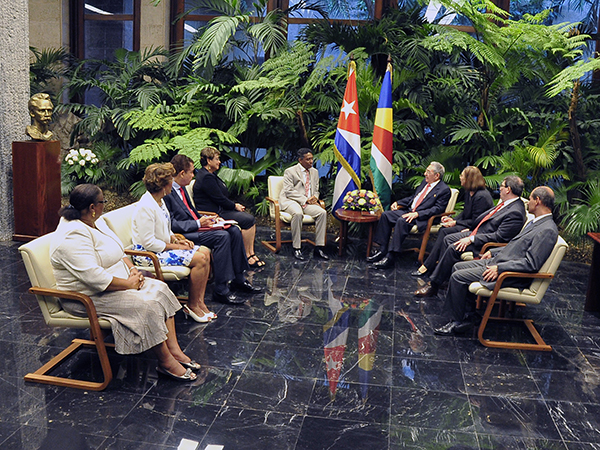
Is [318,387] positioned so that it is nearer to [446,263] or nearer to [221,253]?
[221,253]

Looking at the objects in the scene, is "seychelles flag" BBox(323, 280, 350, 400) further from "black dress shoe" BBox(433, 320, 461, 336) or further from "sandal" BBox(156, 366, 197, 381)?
"sandal" BBox(156, 366, 197, 381)

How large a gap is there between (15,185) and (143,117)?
2.55 metres

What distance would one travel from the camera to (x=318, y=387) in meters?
4.26

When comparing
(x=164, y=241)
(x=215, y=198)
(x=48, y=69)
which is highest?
(x=48, y=69)

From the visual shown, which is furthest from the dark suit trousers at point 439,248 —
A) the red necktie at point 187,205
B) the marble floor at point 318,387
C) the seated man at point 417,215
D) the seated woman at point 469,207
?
the red necktie at point 187,205

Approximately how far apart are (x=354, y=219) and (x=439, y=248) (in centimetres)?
119

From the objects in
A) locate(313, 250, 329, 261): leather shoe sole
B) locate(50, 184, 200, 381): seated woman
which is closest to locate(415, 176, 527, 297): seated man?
locate(313, 250, 329, 261): leather shoe sole

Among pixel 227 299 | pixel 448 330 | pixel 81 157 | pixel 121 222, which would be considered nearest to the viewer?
pixel 121 222

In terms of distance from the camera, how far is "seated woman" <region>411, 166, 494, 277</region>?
677 cm

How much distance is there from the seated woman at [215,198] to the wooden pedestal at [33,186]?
202cm

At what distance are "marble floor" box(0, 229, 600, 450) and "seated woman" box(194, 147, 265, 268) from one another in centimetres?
114

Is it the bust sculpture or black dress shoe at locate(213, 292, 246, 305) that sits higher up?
the bust sculpture

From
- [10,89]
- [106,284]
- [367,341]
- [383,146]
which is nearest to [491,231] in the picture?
[367,341]

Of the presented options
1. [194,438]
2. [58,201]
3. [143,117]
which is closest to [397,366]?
[194,438]
